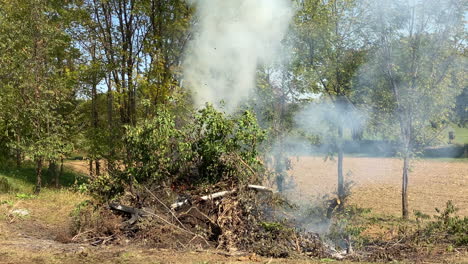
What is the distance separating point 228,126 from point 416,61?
24.1 ft

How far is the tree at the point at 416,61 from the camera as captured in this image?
13258 millimetres

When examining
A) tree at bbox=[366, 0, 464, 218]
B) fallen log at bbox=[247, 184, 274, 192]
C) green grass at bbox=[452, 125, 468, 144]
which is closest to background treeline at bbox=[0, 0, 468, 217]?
tree at bbox=[366, 0, 464, 218]

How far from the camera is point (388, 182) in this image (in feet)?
78.4

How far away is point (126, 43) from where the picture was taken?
1875 cm

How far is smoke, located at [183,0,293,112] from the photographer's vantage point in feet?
44.3

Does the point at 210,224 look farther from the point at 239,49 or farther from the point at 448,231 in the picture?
the point at 239,49

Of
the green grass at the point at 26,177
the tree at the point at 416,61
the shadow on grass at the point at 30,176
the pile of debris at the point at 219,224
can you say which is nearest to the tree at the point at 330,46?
the tree at the point at 416,61

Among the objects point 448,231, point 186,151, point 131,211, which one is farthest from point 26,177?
point 448,231

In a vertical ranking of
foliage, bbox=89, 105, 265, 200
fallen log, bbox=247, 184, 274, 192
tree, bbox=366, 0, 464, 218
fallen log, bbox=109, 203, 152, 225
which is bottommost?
fallen log, bbox=109, 203, 152, 225

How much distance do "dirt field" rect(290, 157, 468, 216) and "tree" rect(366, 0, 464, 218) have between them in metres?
1.58

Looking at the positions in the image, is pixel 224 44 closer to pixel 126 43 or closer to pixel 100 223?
pixel 126 43

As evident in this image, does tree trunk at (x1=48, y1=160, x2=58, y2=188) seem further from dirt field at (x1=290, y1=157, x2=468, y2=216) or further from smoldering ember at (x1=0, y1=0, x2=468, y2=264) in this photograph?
dirt field at (x1=290, y1=157, x2=468, y2=216)

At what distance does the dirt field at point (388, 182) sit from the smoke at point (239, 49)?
3388mm

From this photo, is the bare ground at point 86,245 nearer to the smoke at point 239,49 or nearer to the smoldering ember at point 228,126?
the smoldering ember at point 228,126
